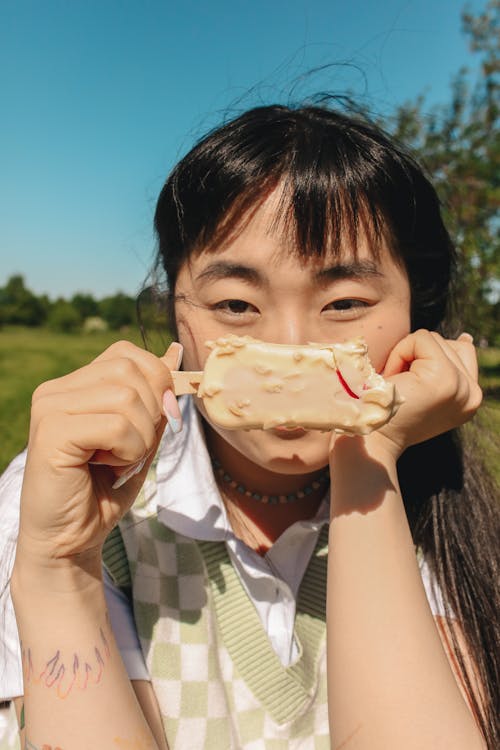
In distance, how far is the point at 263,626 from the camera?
6.18 feet

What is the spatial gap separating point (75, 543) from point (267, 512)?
930 millimetres

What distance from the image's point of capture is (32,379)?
1457cm

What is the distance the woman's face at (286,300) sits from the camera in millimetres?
1621

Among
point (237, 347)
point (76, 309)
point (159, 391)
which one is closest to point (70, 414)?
point (159, 391)

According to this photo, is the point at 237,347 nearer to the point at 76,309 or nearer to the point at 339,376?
the point at 339,376

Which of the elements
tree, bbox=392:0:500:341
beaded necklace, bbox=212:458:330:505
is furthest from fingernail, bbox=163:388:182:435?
tree, bbox=392:0:500:341

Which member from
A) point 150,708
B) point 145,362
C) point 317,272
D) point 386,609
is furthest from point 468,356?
point 150,708

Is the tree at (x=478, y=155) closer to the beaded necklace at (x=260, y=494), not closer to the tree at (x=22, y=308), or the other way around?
the beaded necklace at (x=260, y=494)

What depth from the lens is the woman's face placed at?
1.62 m

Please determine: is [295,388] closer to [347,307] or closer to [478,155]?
[347,307]

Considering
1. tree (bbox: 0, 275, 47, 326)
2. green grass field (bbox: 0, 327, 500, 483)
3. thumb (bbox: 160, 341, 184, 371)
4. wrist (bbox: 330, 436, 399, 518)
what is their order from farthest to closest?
tree (bbox: 0, 275, 47, 326) → green grass field (bbox: 0, 327, 500, 483) → wrist (bbox: 330, 436, 399, 518) → thumb (bbox: 160, 341, 184, 371)

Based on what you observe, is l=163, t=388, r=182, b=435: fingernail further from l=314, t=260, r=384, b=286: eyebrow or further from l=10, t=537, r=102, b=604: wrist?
l=314, t=260, r=384, b=286: eyebrow

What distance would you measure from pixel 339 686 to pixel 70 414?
966 millimetres

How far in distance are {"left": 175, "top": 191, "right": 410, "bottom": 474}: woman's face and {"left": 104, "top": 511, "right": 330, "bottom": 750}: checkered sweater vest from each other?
47 centimetres
